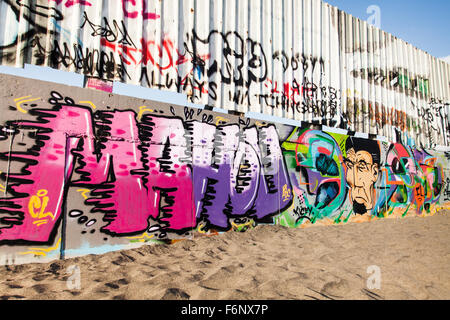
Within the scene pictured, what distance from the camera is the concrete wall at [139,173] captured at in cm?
336

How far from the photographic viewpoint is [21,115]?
11.1 feet

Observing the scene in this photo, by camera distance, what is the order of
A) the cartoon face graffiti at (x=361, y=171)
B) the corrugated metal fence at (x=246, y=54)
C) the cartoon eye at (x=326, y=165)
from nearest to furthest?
the corrugated metal fence at (x=246, y=54) → the cartoon eye at (x=326, y=165) → the cartoon face graffiti at (x=361, y=171)

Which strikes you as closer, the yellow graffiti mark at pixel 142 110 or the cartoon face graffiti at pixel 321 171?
the yellow graffiti mark at pixel 142 110

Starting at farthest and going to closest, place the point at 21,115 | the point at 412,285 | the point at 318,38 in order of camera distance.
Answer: the point at 318,38 → the point at 21,115 → the point at 412,285

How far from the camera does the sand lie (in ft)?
8.51

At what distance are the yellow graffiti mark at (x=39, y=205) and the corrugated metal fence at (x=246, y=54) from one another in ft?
5.78

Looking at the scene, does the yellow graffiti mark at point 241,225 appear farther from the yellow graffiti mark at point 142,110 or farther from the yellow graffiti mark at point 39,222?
the yellow graffiti mark at point 39,222

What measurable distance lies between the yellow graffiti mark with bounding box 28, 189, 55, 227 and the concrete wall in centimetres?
1

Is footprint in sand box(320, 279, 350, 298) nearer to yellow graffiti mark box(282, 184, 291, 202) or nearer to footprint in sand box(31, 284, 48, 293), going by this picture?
footprint in sand box(31, 284, 48, 293)

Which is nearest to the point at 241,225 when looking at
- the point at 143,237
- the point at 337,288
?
the point at 143,237

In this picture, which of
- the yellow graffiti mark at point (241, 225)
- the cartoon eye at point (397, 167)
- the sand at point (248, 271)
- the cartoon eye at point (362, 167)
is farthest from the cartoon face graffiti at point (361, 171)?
the yellow graffiti mark at point (241, 225)

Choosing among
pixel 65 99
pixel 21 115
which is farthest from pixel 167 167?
pixel 21 115

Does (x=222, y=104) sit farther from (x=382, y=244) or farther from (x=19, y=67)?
(x=382, y=244)
